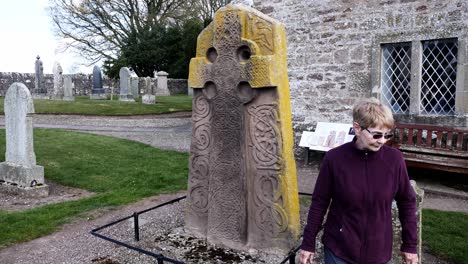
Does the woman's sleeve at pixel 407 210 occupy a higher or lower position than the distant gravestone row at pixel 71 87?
lower

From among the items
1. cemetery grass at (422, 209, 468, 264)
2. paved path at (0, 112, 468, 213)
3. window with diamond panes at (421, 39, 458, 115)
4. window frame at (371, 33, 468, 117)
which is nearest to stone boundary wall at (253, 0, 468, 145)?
window frame at (371, 33, 468, 117)

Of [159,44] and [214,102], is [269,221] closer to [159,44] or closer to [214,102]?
[214,102]

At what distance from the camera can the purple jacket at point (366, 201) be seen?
2.37 meters

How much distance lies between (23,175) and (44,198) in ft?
1.84

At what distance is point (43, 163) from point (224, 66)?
6478 mm

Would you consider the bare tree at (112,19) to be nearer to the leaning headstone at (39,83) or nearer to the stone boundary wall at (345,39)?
the leaning headstone at (39,83)

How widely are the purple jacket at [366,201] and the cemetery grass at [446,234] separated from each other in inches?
91.3

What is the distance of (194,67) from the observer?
4273 mm

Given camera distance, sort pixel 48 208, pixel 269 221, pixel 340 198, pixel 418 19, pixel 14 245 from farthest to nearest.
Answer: pixel 418 19 → pixel 48 208 → pixel 14 245 → pixel 269 221 → pixel 340 198

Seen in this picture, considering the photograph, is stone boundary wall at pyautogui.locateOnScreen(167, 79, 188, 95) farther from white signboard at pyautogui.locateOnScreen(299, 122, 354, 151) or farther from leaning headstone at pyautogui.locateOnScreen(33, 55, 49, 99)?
white signboard at pyautogui.locateOnScreen(299, 122, 354, 151)

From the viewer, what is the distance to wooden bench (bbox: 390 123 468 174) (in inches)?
286

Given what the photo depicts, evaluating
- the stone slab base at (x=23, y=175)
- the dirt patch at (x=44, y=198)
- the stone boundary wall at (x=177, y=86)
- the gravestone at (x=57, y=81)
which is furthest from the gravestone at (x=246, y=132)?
the stone boundary wall at (x=177, y=86)

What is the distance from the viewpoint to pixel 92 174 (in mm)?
8461

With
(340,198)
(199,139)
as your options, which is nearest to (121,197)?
(199,139)
